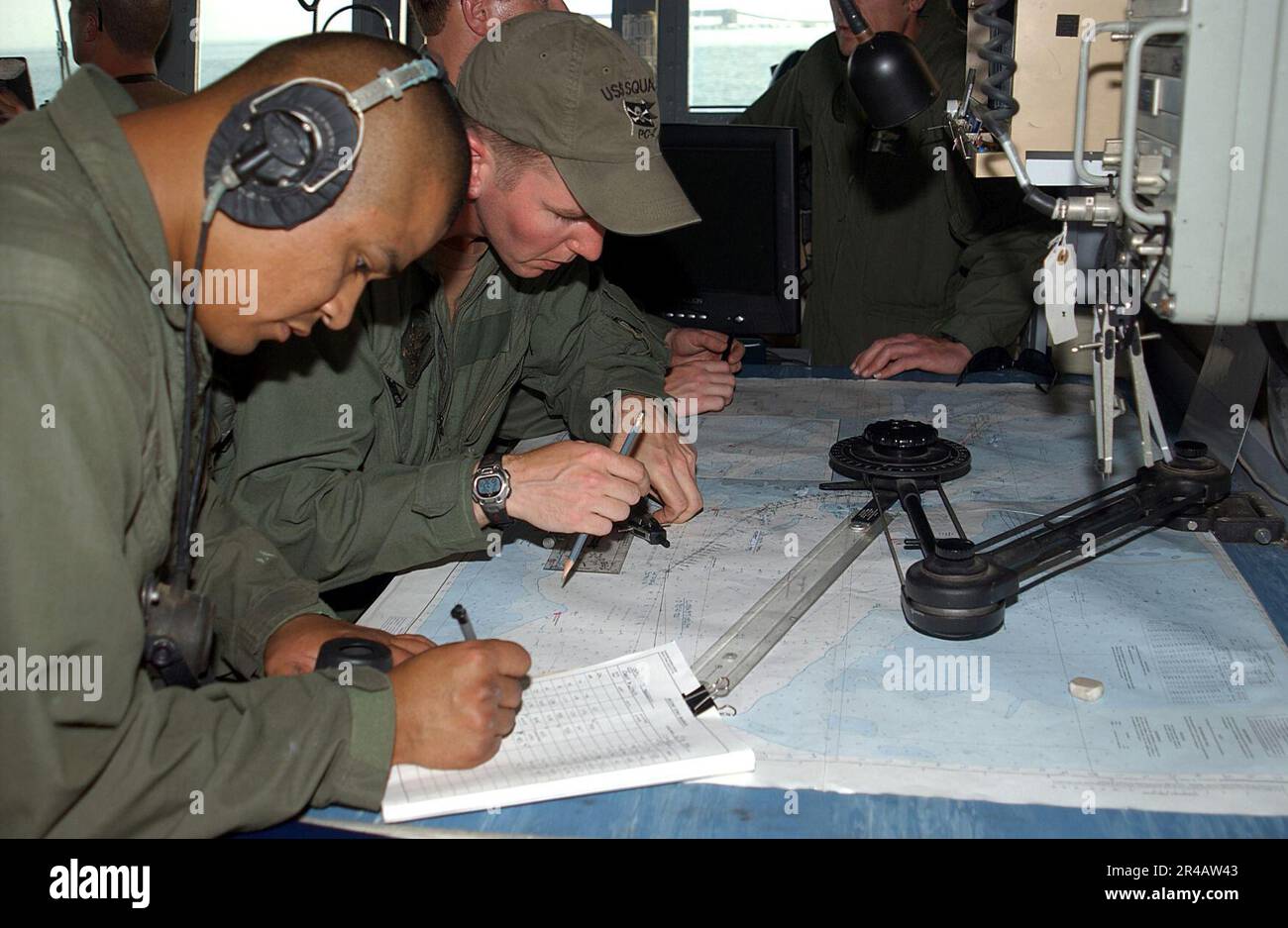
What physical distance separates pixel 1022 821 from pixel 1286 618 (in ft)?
1.75

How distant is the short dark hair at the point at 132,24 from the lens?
3.28 metres

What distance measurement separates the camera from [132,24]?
3289mm

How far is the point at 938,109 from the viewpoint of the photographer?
2.93 meters

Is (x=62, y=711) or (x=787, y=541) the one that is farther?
(x=787, y=541)

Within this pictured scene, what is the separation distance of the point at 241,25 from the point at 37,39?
2.62 feet

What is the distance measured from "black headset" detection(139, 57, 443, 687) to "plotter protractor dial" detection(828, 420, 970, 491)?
914 mm

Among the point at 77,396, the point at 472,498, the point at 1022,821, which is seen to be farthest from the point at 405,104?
the point at 1022,821

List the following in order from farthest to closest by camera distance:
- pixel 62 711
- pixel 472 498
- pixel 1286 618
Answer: pixel 472 498 < pixel 1286 618 < pixel 62 711

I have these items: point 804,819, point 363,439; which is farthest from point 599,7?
point 804,819

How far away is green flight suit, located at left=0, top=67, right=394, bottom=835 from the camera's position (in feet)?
3.06

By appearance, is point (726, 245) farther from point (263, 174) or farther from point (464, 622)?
point (263, 174)

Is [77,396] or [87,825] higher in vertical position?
[77,396]
